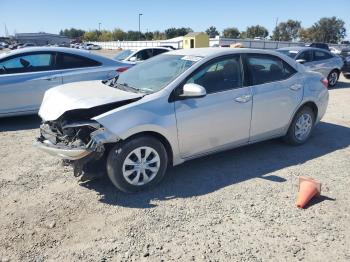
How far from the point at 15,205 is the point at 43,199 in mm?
309

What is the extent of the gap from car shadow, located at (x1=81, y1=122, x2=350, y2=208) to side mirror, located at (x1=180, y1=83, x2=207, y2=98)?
1178 mm

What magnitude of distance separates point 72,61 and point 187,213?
5.18m

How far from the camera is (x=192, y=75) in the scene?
447cm

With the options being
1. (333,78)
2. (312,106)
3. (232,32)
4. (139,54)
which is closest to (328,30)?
(232,32)

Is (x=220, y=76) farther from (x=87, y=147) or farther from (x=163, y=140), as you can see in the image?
(x=87, y=147)

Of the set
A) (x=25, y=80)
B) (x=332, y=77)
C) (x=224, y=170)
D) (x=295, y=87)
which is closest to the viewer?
(x=224, y=170)

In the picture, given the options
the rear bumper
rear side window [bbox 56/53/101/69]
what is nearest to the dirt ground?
the rear bumper

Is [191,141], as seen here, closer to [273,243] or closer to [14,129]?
[273,243]

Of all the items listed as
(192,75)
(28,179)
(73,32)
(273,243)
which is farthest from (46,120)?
(73,32)

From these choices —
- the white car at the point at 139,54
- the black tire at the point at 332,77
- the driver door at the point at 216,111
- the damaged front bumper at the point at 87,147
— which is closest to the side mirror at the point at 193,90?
the driver door at the point at 216,111

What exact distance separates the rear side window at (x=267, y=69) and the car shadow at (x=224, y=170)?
121 centimetres

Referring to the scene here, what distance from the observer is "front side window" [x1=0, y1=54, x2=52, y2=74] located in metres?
7.13

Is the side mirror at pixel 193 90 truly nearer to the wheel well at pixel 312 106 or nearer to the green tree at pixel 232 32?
the wheel well at pixel 312 106

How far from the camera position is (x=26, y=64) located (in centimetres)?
729
